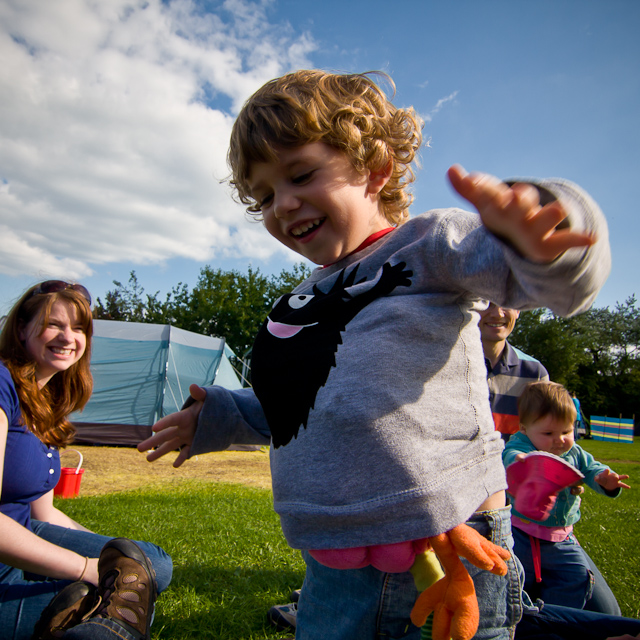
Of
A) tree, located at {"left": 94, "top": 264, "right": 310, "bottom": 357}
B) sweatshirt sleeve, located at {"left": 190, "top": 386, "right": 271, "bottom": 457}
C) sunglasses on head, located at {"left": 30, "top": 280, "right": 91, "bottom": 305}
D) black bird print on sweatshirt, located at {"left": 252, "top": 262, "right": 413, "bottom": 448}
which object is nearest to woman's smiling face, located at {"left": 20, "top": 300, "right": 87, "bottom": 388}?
sunglasses on head, located at {"left": 30, "top": 280, "right": 91, "bottom": 305}

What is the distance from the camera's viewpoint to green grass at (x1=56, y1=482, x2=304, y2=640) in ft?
8.28

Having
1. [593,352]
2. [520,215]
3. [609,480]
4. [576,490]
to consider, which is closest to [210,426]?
[520,215]

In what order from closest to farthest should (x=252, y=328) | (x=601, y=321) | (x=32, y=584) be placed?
(x=32, y=584), (x=252, y=328), (x=601, y=321)

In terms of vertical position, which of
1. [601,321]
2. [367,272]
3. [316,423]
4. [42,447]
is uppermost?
[601,321]

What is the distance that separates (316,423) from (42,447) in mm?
2084

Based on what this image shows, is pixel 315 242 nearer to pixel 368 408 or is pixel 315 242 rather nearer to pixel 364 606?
pixel 368 408

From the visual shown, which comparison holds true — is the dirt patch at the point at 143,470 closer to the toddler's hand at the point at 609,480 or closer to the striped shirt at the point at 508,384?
the striped shirt at the point at 508,384

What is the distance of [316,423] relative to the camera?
1038mm

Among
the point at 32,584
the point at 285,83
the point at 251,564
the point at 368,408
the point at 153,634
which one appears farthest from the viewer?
the point at 251,564

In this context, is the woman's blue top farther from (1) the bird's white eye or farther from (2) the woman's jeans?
(1) the bird's white eye

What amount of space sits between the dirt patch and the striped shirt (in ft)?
Result: 16.8

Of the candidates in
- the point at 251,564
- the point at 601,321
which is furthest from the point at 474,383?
the point at 601,321

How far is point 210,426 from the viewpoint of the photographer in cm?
145

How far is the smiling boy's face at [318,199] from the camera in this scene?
4.16 ft
